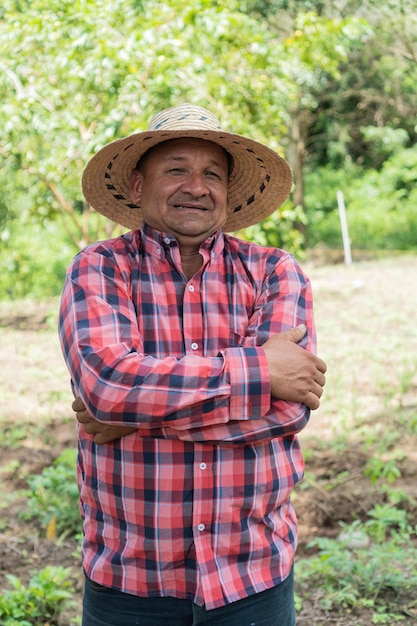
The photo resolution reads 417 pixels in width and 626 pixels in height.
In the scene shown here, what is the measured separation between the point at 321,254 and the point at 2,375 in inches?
338

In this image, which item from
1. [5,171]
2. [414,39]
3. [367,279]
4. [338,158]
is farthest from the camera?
[338,158]

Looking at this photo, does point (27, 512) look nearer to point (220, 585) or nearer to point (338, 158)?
point (220, 585)

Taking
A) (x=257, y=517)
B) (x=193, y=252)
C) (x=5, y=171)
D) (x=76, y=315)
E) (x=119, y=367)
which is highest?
(x=5, y=171)

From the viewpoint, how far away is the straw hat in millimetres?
1943

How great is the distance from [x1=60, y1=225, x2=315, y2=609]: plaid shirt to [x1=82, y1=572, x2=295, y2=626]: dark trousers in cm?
3

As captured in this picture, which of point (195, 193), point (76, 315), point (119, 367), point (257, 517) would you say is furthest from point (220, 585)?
point (195, 193)

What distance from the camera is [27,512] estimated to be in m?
4.08

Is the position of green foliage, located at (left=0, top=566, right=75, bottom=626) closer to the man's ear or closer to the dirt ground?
the dirt ground

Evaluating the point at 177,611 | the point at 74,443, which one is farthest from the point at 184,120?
the point at 74,443

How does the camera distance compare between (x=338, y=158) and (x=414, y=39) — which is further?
(x=338, y=158)

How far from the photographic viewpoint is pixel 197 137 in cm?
197

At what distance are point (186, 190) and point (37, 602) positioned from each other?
1.91m

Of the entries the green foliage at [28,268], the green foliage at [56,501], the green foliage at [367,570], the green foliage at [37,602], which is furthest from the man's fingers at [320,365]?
the green foliage at [28,268]

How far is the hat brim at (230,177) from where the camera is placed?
1982 mm
